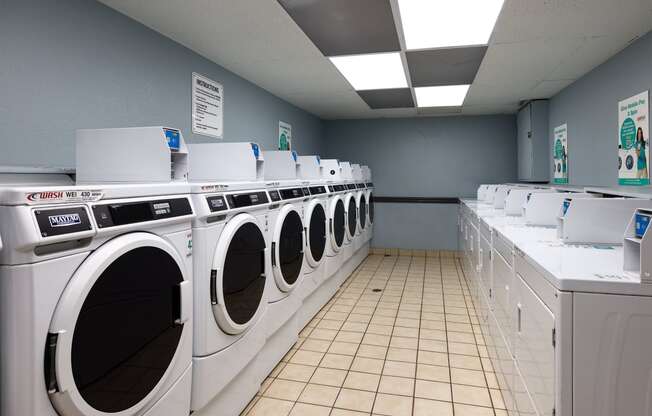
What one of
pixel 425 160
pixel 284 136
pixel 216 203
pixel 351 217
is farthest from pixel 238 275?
pixel 425 160

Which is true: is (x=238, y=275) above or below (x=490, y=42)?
below

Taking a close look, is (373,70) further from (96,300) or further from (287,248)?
(96,300)

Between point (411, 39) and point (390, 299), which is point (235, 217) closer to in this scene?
point (411, 39)

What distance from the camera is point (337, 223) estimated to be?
13.8 ft

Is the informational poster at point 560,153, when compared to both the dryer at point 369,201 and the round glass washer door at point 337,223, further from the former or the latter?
the round glass washer door at point 337,223

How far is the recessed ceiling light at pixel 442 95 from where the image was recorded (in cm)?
457

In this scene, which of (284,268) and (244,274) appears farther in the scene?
(284,268)

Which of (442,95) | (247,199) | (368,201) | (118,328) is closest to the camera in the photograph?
(118,328)

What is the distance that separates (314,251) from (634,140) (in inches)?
106

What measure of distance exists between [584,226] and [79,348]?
2035 mm

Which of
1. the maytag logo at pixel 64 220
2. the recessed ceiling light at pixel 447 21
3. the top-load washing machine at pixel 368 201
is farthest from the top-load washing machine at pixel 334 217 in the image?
the maytag logo at pixel 64 220

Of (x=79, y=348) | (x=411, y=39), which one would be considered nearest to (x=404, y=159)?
(x=411, y=39)

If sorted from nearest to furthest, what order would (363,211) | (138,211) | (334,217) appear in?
1. (138,211)
2. (334,217)
3. (363,211)

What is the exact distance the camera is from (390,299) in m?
4.21
